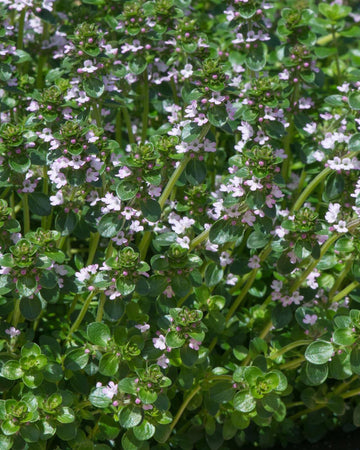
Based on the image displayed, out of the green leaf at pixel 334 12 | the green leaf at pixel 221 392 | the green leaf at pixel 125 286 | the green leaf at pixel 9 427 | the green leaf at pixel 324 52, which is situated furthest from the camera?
the green leaf at pixel 334 12

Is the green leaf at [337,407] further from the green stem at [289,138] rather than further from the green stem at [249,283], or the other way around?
the green stem at [289,138]

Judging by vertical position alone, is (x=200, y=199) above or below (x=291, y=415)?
above

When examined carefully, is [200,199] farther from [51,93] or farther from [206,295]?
[51,93]

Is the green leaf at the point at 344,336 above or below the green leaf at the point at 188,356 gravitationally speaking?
above

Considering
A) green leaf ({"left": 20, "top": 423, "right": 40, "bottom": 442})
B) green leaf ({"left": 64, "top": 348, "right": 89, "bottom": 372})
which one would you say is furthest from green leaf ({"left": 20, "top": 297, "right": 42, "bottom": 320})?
green leaf ({"left": 20, "top": 423, "right": 40, "bottom": 442})

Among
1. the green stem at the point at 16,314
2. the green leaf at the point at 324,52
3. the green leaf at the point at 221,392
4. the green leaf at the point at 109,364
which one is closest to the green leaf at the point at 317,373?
the green leaf at the point at 221,392

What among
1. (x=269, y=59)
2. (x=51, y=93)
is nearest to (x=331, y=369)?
(x=51, y=93)

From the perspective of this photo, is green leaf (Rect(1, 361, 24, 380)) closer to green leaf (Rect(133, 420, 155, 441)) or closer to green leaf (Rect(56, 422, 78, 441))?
green leaf (Rect(56, 422, 78, 441))
